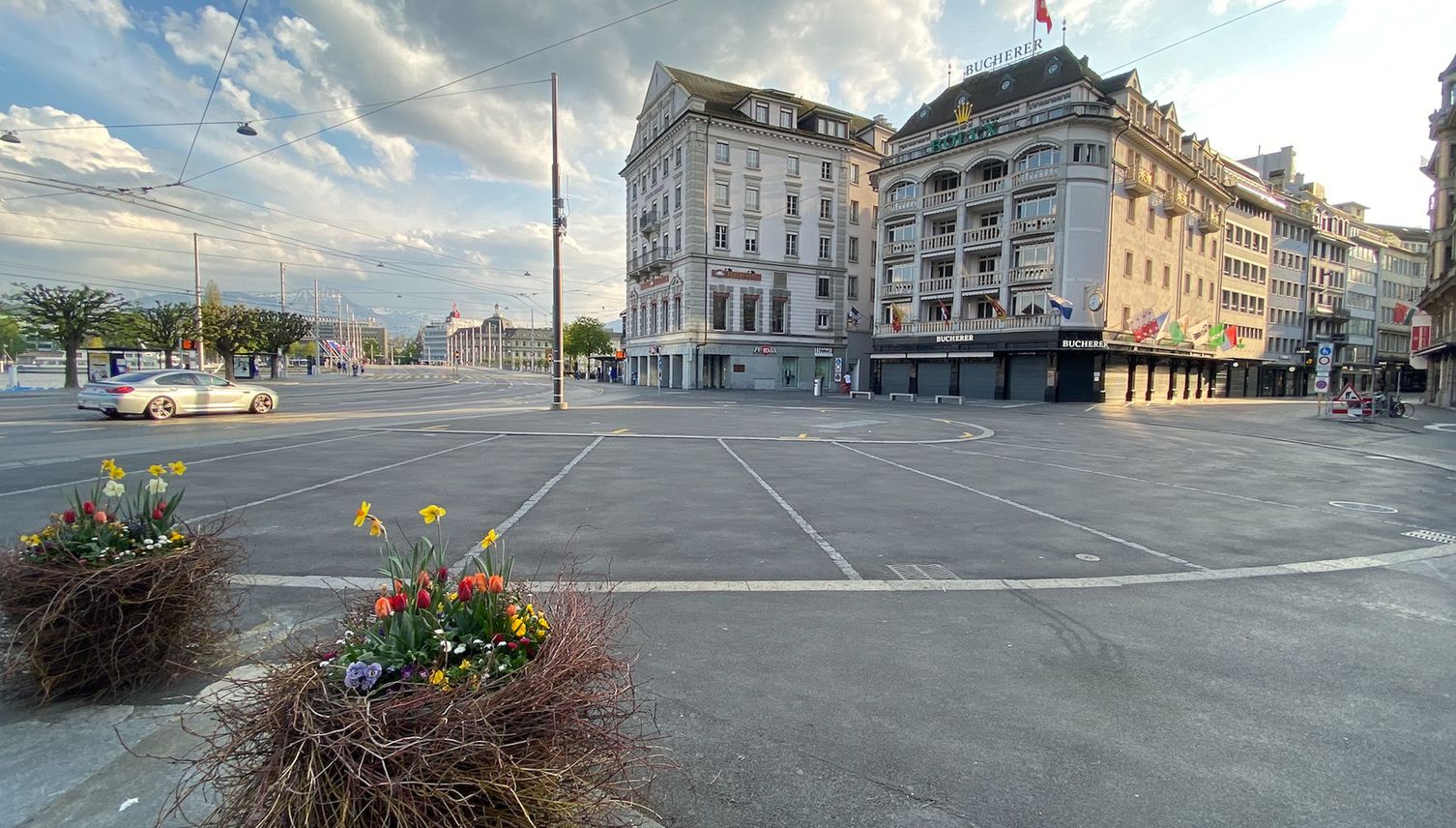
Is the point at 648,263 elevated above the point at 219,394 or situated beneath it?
elevated above

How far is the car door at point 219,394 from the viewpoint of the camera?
68.1 feet

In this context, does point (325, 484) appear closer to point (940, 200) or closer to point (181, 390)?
point (181, 390)

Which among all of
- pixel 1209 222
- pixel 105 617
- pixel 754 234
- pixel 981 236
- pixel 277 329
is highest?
pixel 1209 222

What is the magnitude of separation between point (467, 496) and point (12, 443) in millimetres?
11878

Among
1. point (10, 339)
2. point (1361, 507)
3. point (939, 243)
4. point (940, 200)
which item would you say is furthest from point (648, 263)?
point (10, 339)

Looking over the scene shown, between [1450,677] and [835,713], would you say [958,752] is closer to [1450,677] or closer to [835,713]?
[835,713]

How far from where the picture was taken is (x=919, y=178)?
1873 inches

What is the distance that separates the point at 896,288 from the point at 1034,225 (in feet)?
37.4

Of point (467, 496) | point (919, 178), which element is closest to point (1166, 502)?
point (467, 496)

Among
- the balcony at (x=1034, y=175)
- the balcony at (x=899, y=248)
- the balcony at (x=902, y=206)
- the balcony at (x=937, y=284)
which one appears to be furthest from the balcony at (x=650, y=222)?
the balcony at (x=1034, y=175)

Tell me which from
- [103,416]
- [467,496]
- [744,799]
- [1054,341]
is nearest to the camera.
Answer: [744,799]

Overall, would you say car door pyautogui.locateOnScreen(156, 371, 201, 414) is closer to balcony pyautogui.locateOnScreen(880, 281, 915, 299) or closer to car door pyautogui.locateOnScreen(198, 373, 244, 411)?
car door pyautogui.locateOnScreen(198, 373, 244, 411)

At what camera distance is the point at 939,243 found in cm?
4650

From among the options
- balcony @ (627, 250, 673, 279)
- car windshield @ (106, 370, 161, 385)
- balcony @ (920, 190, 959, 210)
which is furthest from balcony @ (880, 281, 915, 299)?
car windshield @ (106, 370, 161, 385)
